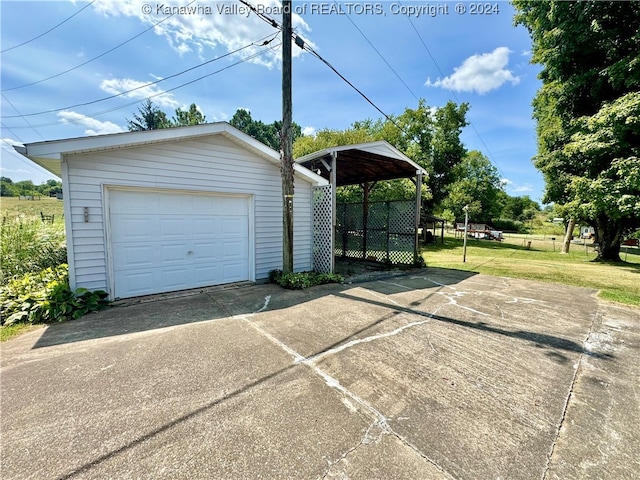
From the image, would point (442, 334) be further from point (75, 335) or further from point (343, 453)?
point (75, 335)

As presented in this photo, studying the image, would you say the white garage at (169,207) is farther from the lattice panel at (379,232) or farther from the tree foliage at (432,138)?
the tree foliage at (432,138)

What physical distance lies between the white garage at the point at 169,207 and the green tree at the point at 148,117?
2526cm

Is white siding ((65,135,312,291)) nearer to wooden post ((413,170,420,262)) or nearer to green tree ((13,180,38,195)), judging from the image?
wooden post ((413,170,420,262))

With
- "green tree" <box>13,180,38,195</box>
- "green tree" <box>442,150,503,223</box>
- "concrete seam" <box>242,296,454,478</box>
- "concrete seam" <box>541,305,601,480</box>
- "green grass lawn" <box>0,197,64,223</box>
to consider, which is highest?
"green tree" <box>13,180,38,195</box>

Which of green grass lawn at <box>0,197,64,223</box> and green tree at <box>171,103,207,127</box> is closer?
green grass lawn at <box>0,197,64,223</box>

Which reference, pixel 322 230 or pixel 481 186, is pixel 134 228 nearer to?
pixel 322 230

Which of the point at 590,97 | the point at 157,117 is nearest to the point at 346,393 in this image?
the point at 590,97

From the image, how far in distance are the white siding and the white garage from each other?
2cm

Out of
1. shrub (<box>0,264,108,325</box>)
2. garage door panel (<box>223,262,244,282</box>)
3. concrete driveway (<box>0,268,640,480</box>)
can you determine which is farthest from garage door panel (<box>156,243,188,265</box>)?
concrete driveway (<box>0,268,640,480</box>)

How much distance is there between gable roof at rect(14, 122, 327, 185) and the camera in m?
3.78

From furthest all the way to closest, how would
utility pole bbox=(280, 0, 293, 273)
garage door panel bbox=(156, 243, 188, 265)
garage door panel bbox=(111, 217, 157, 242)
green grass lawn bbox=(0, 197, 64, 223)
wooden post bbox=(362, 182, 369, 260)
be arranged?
wooden post bbox=(362, 182, 369, 260) < green grass lawn bbox=(0, 197, 64, 223) < utility pole bbox=(280, 0, 293, 273) < garage door panel bbox=(156, 243, 188, 265) < garage door panel bbox=(111, 217, 157, 242)

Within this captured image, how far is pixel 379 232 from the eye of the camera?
30.4 feet

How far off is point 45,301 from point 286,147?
15.8 feet

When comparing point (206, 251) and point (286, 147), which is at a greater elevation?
point (286, 147)
